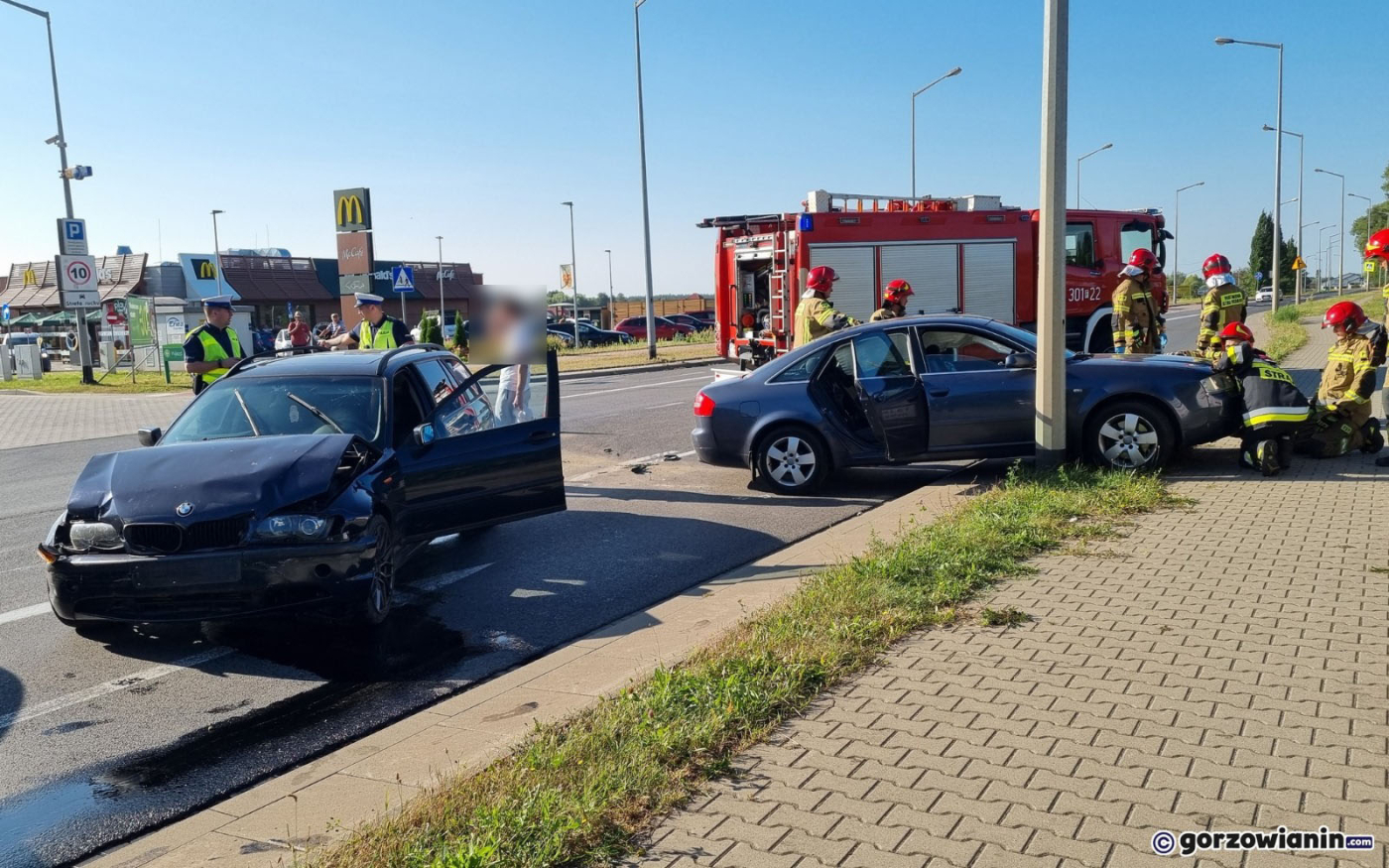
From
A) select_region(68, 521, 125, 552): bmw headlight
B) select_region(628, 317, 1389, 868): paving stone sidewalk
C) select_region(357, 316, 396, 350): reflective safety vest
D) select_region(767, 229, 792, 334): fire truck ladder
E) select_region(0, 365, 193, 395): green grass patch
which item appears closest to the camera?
select_region(628, 317, 1389, 868): paving stone sidewalk

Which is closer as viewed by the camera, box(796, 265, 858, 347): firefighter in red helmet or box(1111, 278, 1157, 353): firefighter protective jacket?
box(796, 265, 858, 347): firefighter in red helmet

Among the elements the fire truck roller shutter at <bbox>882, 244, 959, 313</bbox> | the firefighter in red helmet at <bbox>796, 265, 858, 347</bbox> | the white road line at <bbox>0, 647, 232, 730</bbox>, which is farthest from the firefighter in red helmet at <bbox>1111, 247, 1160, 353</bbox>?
the white road line at <bbox>0, 647, 232, 730</bbox>

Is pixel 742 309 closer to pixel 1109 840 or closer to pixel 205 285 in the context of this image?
pixel 1109 840

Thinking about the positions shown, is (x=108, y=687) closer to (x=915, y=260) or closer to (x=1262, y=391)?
(x=1262, y=391)

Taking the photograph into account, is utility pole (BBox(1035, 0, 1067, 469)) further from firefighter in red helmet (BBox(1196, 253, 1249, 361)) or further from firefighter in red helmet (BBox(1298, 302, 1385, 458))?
firefighter in red helmet (BBox(1196, 253, 1249, 361))

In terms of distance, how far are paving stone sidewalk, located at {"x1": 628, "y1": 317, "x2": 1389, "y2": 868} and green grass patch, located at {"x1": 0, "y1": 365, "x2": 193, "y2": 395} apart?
24.7m

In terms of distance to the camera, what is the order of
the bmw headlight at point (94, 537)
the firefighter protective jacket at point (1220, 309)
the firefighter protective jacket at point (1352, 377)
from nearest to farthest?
the bmw headlight at point (94, 537)
the firefighter protective jacket at point (1352, 377)
the firefighter protective jacket at point (1220, 309)

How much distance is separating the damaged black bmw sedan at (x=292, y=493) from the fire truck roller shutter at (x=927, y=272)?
35.4 ft

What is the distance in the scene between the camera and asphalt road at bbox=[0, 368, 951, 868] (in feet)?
14.5

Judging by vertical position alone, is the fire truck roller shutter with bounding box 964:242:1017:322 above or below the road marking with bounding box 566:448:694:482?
above

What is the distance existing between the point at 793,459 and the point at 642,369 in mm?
19784

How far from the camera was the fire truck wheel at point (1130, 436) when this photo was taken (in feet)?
30.8

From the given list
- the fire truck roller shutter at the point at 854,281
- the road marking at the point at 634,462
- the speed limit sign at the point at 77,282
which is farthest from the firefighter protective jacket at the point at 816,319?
the speed limit sign at the point at 77,282

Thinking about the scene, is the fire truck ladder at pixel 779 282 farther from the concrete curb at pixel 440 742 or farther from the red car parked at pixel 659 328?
the red car parked at pixel 659 328
